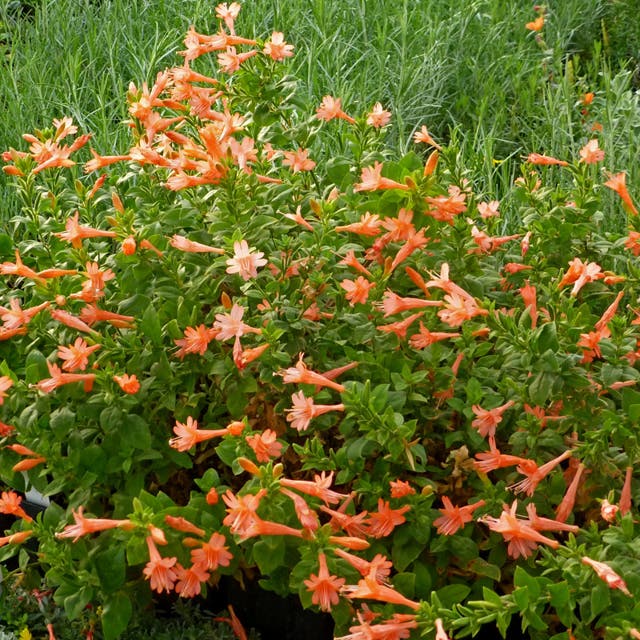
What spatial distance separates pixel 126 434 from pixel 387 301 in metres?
0.54

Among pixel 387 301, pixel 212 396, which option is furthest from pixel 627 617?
pixel 212 396

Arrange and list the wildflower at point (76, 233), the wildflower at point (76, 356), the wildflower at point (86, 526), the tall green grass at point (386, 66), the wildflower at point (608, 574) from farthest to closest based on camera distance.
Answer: the tall green grass at point (386, 66), the wildflower at point (76, 233), the wildflower at point (76, 356), the wildflower at point (86, 526), the wildflower at point (608, 574)

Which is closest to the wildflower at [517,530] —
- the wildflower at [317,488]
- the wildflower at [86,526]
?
the wildflower at [317,488]

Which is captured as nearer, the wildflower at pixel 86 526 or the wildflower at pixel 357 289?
the wildflower at pixel 86 526

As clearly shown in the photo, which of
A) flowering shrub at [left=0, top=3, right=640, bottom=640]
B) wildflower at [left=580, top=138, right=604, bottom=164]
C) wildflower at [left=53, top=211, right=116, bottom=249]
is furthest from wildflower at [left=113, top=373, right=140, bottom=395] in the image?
wildflower at [left=580, top=138, right=604, bottom=164]

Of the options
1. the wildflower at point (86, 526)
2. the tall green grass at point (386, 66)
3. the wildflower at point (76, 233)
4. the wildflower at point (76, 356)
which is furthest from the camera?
the tall green grass at point (386, 66)

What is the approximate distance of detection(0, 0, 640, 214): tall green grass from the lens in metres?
3.82

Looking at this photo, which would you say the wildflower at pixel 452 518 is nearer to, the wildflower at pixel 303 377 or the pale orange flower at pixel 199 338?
the wildflower at pixel 303 377

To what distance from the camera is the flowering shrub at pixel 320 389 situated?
174 centimetres

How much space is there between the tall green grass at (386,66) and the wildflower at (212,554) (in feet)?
6.63

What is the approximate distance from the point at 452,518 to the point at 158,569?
0.51m

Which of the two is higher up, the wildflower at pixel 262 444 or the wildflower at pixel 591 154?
the wildflower at pixel 591 154

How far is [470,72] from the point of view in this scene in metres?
4.47

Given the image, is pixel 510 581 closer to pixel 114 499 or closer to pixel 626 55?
pixel 114 499
